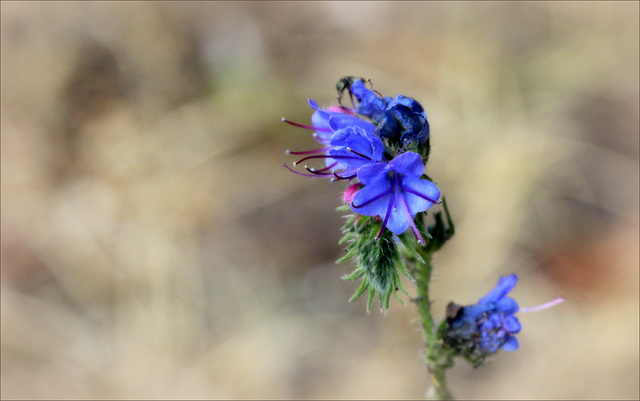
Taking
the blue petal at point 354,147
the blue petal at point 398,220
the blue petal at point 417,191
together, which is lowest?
the blue petal at point 398,220

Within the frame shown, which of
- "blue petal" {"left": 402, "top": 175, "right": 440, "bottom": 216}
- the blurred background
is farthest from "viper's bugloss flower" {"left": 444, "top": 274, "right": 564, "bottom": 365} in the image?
the blurred background

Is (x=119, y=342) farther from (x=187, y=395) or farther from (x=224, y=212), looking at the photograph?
(x=224, y=212)

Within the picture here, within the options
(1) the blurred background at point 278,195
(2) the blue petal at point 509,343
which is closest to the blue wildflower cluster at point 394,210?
(2) the blue petal at point 509,343

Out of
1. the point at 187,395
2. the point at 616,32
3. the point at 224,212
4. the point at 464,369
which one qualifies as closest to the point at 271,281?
the point at 224,212

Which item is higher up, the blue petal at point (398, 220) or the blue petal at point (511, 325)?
the blue petal at point (398, 220)

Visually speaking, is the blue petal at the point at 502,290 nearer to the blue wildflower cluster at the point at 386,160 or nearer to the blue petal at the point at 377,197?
the blue wildflower cluster at the point at 386,160
